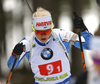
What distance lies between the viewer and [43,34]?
3.06m

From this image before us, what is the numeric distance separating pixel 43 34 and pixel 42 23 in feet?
0.41

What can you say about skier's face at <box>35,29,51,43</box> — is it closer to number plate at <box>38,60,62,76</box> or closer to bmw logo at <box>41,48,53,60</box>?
bmw logo at <box>41,48,53,60</box>

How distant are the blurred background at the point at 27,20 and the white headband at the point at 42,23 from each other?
5321 millimetres

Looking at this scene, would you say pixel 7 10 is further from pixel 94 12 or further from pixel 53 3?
pixel 94 12

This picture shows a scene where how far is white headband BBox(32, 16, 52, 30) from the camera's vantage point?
3.07 m

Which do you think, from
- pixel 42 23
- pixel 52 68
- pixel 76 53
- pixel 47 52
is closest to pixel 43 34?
pixel 42 23

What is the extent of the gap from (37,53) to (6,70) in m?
7.66

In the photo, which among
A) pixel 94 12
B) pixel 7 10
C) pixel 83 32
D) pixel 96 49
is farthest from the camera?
pixel 7 10

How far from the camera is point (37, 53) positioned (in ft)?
10.5

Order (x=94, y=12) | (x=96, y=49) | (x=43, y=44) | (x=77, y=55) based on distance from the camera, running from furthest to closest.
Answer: (x=77, y=55), (x=94, y=12), (x=43, y=44), (x=96, y=49)

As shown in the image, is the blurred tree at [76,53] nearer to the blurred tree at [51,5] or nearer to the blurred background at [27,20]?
the blurred background at [27,20]

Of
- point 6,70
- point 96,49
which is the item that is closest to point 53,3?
point 6,70

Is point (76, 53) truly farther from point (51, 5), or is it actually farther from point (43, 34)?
point (43, 34)

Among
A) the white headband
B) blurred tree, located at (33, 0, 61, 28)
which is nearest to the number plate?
the white headband
